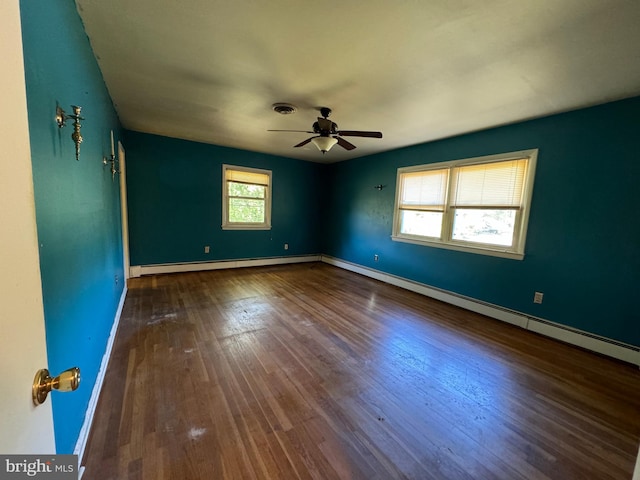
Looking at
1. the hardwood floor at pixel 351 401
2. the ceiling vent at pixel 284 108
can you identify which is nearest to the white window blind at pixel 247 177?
the ceiling vent at pixel 284 108

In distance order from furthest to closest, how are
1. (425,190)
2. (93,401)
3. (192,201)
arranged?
(192,201)
(425,190)
(93,401)

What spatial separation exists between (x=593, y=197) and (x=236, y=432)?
152 inches

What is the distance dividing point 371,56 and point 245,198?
165 inches

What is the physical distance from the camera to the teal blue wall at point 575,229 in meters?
2.56

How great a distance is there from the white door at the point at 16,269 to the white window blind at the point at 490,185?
13.5 feet

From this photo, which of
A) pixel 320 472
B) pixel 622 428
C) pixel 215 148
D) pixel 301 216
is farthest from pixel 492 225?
pixel 215 148

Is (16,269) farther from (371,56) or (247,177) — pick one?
(247,177)

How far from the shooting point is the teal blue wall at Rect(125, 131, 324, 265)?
4.60 m

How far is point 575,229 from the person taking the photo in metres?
2.86

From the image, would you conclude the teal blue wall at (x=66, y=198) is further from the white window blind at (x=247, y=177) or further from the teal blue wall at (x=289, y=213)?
the white window blind at (x=247, y=177)

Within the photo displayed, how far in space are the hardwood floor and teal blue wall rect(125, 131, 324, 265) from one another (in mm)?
1892

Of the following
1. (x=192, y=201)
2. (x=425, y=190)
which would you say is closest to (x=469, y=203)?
(x=425, y=190)

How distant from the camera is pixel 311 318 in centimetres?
324

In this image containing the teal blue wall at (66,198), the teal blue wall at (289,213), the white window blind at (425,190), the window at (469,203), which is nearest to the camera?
the teal blue wall at (66,198)
